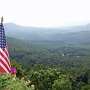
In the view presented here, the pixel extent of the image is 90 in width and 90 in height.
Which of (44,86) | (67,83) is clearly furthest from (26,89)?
(67,83)

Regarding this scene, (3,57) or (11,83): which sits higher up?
A: (3,57)

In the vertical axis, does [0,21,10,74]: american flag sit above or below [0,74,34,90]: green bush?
above

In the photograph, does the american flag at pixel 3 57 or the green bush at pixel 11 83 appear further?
the american flag at pixel 3 57

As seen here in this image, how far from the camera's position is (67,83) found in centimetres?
5156

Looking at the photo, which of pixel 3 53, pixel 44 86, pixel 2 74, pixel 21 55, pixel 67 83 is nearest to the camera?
pixel 2 74

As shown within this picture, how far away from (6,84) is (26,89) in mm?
503

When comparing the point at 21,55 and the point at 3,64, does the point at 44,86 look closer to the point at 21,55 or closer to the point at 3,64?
the point at 3,64

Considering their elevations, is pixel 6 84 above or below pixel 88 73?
above

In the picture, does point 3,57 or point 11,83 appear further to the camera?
point 3,57

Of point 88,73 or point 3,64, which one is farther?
point 88,73

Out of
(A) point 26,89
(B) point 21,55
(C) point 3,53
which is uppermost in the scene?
(C) point 3,53

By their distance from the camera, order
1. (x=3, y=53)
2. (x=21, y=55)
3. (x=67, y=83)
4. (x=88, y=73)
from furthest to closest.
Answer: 1. (x=21, y=55)
2. (x=88, y=73)
3. (x=67, y=83)
4. (x=3, y=53)

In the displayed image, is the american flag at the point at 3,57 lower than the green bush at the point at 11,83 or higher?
higher

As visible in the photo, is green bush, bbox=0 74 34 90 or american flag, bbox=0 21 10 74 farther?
american flag, bbox=0 21 10 74
